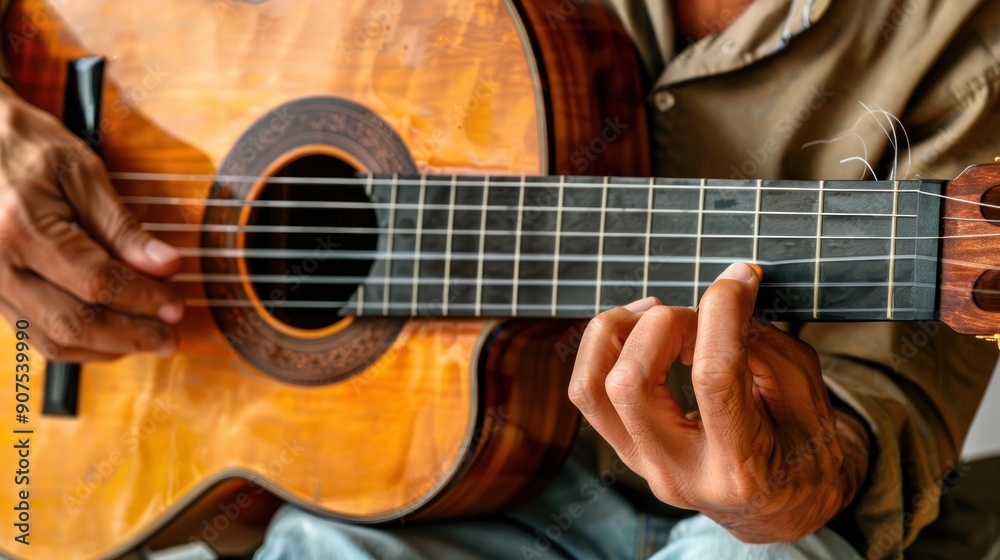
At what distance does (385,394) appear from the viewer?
799mm

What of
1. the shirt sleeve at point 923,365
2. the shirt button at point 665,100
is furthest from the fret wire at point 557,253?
the shirt sleeve at point 923,365

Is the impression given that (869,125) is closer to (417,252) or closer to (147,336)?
(417,252)

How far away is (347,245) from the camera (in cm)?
85

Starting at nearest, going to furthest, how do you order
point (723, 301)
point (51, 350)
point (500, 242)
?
point (723, 301)
point (500, 242)
point (51, 350)

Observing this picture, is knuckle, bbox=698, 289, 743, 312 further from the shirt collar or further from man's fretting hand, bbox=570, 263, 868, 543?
the shirt collar

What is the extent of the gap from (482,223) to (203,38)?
0.43 meters

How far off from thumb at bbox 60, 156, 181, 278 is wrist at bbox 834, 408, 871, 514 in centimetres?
76

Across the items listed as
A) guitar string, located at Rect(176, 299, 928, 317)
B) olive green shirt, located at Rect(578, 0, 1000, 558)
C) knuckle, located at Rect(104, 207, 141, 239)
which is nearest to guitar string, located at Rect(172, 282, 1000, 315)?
guitar string, located at Rect(176, 299, 928, 317)

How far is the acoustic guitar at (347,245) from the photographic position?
2.43 ft

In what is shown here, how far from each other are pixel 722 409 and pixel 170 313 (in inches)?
24.7

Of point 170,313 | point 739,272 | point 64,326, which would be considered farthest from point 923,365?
point 64,326

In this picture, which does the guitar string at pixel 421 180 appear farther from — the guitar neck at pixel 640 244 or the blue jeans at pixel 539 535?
the blue jeans at pixel 539 535

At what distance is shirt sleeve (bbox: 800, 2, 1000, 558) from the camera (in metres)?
0.75

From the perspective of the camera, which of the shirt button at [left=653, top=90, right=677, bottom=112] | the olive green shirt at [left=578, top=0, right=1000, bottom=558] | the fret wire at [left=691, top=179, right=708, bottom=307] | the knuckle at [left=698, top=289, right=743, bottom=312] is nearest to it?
the knuckle at [left=698, top=289, right=743, bottom=312]
